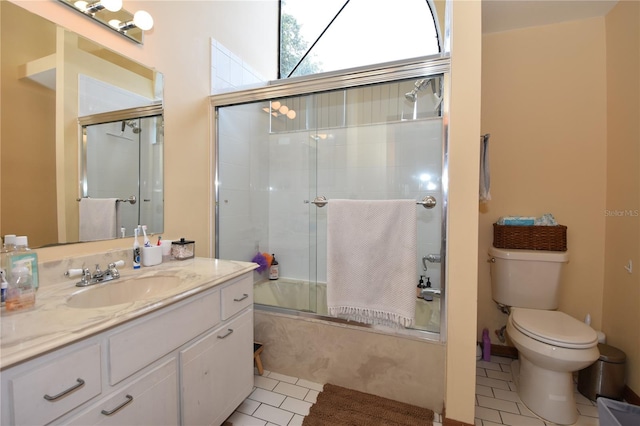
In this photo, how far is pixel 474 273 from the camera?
1.41 m

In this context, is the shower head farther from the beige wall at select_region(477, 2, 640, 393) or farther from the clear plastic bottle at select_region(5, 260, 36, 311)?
the beige wall at select_region(477, 2, 640, 393)

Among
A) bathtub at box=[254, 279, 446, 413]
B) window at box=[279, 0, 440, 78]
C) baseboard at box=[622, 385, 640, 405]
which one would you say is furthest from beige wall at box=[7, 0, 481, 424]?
baseboard at box=[622, 385, 640, 405]

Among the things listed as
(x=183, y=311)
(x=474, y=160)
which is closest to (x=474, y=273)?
(x=474, y=160)

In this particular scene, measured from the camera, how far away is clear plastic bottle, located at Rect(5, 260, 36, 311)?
2.87 feet

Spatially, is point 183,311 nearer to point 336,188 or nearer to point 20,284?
point 20,284

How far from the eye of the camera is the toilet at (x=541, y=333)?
57.1 inches

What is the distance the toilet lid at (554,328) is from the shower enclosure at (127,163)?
2.17 m

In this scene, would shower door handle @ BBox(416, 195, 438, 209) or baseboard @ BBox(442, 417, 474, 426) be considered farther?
shower door handle @ BBox(416, 195, 438, 209)

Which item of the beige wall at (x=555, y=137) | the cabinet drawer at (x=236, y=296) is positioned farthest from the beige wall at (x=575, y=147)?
the cabinet drawer at (x=236, y=296)

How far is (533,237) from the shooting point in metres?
1.90

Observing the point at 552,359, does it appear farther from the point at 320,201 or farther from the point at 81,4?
the point at 81,4

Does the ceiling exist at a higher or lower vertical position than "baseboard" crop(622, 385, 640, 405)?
higher

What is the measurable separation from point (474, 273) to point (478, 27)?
120 centimetres

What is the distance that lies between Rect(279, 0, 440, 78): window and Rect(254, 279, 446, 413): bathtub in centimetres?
201
